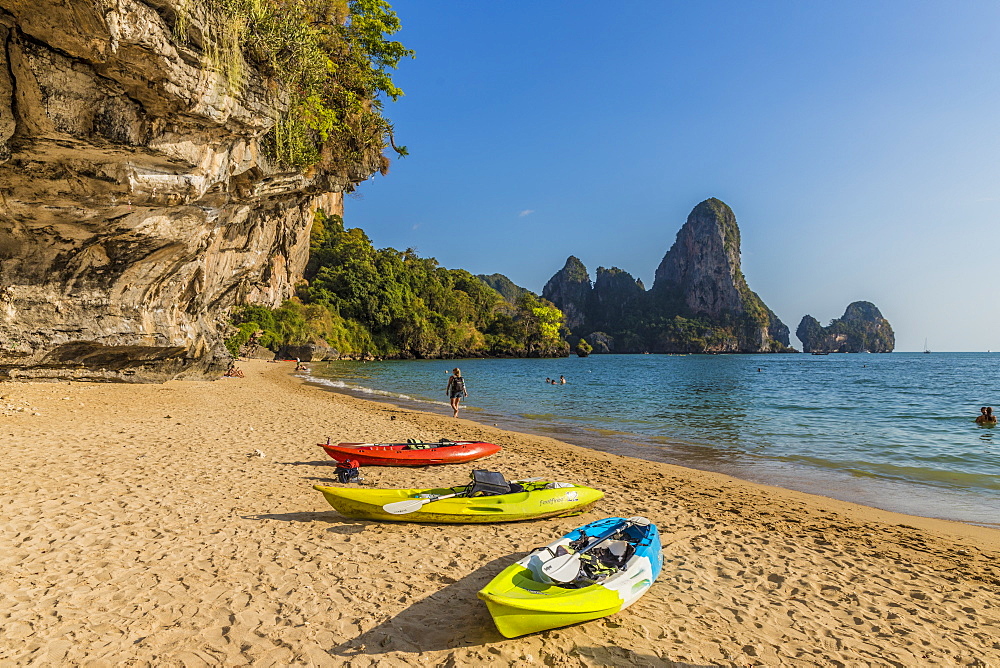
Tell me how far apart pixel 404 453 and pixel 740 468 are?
8.10 metres

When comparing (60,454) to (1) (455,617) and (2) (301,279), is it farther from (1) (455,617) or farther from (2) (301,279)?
(2) (301,279)

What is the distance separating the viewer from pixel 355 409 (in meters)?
18.9

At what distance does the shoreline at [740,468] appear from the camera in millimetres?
9383

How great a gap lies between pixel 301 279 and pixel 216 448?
67008 mm

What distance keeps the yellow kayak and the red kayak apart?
3.30 metres

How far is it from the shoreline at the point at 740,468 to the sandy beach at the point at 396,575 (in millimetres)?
890

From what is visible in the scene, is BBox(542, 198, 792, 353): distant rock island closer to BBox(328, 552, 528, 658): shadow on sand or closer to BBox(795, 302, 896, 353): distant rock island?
BBox(795, 302, 896, 353): distant rock island

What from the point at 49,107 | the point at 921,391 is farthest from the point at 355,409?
the point at 921,391

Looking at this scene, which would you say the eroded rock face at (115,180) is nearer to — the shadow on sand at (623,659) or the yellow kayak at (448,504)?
the yellow kayak at (448,504)

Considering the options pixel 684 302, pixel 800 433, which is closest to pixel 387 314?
pixel 800 433

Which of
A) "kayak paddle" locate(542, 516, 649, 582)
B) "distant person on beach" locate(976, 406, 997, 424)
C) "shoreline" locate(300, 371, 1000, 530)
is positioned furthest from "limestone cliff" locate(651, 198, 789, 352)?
"kayak paddle" locate(542, 516, 649, 582)

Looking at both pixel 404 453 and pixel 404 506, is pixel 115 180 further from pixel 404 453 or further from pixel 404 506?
pixel 404 506

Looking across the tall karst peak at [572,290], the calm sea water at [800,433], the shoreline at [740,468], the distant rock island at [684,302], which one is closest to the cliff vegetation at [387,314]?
the calm sea water at [800,433]

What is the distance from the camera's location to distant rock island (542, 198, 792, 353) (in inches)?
5999
